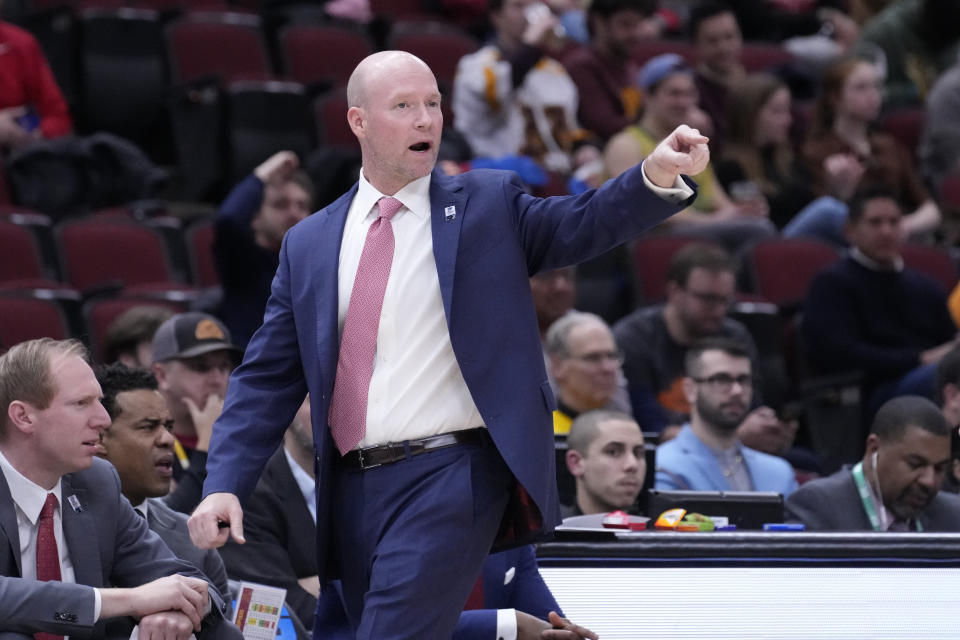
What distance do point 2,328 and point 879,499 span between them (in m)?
3.01

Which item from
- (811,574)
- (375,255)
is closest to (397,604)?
(375,255)

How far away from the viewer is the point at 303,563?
4.45 m

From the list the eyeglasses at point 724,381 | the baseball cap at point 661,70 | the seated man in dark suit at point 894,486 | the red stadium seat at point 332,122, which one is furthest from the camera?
the red stadium seat at point 332,122

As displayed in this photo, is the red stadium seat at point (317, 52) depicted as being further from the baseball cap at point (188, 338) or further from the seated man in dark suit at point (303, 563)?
the seated man in dark suit at point (303, 563)

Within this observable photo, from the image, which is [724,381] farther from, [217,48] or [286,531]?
[217,48]

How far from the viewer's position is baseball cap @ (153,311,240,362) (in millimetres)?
5152

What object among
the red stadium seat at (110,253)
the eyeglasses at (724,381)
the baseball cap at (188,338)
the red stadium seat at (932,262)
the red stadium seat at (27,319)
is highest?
the red stadium seat at (110,253)

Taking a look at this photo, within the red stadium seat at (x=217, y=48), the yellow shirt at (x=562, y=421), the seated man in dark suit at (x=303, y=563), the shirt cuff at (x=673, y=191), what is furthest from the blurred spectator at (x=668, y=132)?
the shirt cuff at (x=673, y=191)

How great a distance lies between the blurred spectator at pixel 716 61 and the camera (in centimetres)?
847

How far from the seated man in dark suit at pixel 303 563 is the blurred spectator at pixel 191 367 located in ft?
1.84

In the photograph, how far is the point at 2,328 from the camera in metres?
5.67

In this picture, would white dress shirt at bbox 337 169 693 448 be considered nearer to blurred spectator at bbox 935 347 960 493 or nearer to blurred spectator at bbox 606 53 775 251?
blurred spectator at bbox 935 347 960 493

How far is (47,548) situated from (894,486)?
2.55 meters

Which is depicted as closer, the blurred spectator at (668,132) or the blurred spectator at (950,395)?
the blurred spectator at (950,395)
